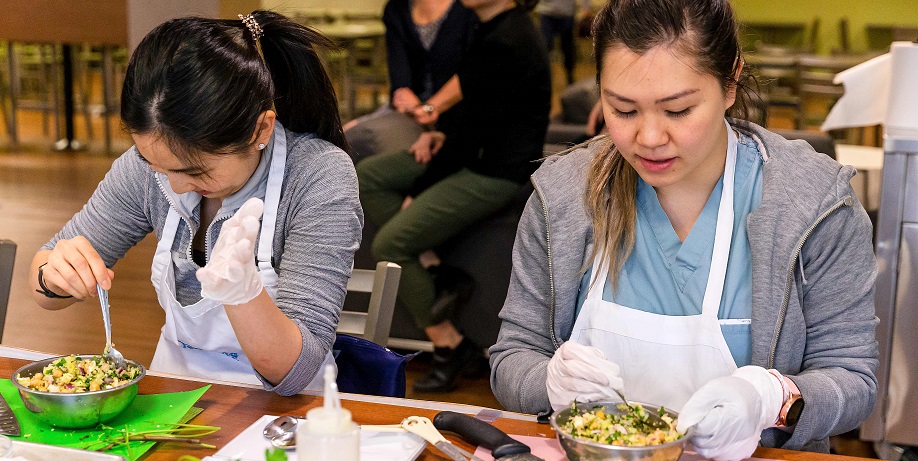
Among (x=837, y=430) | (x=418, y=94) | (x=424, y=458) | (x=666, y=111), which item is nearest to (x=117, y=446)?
(x=424, y=458)

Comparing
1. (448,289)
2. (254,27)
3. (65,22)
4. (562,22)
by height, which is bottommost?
(448,289)

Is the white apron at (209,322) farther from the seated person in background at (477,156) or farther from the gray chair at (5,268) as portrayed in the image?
the seated person in background at (477,156)

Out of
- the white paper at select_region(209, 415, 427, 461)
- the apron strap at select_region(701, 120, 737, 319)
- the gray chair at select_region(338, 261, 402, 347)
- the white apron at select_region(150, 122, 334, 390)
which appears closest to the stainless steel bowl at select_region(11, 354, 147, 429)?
the white paper at select_region(209, 415, 427, 461)

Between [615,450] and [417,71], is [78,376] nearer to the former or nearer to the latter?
[615,450]

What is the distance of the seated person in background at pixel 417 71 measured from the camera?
3672mm

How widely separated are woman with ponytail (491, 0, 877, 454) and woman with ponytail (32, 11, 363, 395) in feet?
1.08

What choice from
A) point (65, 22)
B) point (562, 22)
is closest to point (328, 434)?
point (65, 22)

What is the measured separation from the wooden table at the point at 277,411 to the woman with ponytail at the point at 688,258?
6 centimetres

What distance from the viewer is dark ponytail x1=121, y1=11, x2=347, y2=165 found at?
149 centimetres

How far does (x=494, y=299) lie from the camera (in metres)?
3.50

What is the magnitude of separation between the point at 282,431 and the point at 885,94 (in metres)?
2.32

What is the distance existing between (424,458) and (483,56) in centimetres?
225

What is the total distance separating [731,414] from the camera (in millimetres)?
1165

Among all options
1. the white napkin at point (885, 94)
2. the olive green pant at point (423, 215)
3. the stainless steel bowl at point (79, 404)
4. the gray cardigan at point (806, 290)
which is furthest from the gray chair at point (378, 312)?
the white napkin at point (885, 94)
